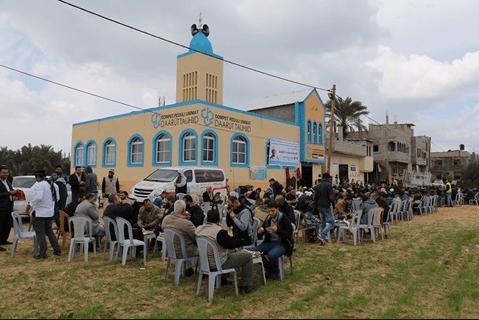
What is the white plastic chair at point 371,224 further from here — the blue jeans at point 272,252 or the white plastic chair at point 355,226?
the blue jeans at point 272,252

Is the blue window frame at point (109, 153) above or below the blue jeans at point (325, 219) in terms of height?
above

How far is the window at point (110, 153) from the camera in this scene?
76.5 ft

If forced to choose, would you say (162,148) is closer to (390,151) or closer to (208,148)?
(208,148)

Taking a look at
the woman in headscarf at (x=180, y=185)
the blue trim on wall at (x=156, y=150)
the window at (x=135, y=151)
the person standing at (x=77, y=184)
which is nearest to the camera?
the person standing at (x=77, y=184)

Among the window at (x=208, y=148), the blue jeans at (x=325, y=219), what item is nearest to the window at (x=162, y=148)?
the window at (x=208, y=148)

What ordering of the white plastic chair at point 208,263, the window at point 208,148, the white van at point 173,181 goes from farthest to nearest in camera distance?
the window at point 208,148 < the white van at point 173,181 < the white plastic chair at point 208,263

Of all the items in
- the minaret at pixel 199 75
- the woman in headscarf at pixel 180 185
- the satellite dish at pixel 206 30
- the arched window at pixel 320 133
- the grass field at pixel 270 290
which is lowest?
the grass field at pixel 270 290

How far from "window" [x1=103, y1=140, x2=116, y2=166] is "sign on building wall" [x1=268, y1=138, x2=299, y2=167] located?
385 inches

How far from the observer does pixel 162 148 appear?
810 inches

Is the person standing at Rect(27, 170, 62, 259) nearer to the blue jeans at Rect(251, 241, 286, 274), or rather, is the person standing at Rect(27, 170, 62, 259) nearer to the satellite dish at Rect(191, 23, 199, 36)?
the blue jeans at Rect(251, 241, 286, 274)

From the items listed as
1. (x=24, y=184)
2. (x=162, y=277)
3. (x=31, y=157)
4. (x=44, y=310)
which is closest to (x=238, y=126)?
(x=24, y=184)

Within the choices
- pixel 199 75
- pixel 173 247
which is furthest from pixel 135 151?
pixel 173 247

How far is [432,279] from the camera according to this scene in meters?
6.18

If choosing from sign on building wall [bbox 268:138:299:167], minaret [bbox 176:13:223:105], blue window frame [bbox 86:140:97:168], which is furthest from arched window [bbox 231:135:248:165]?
blue window frame [bbox 86:140:97:168]
